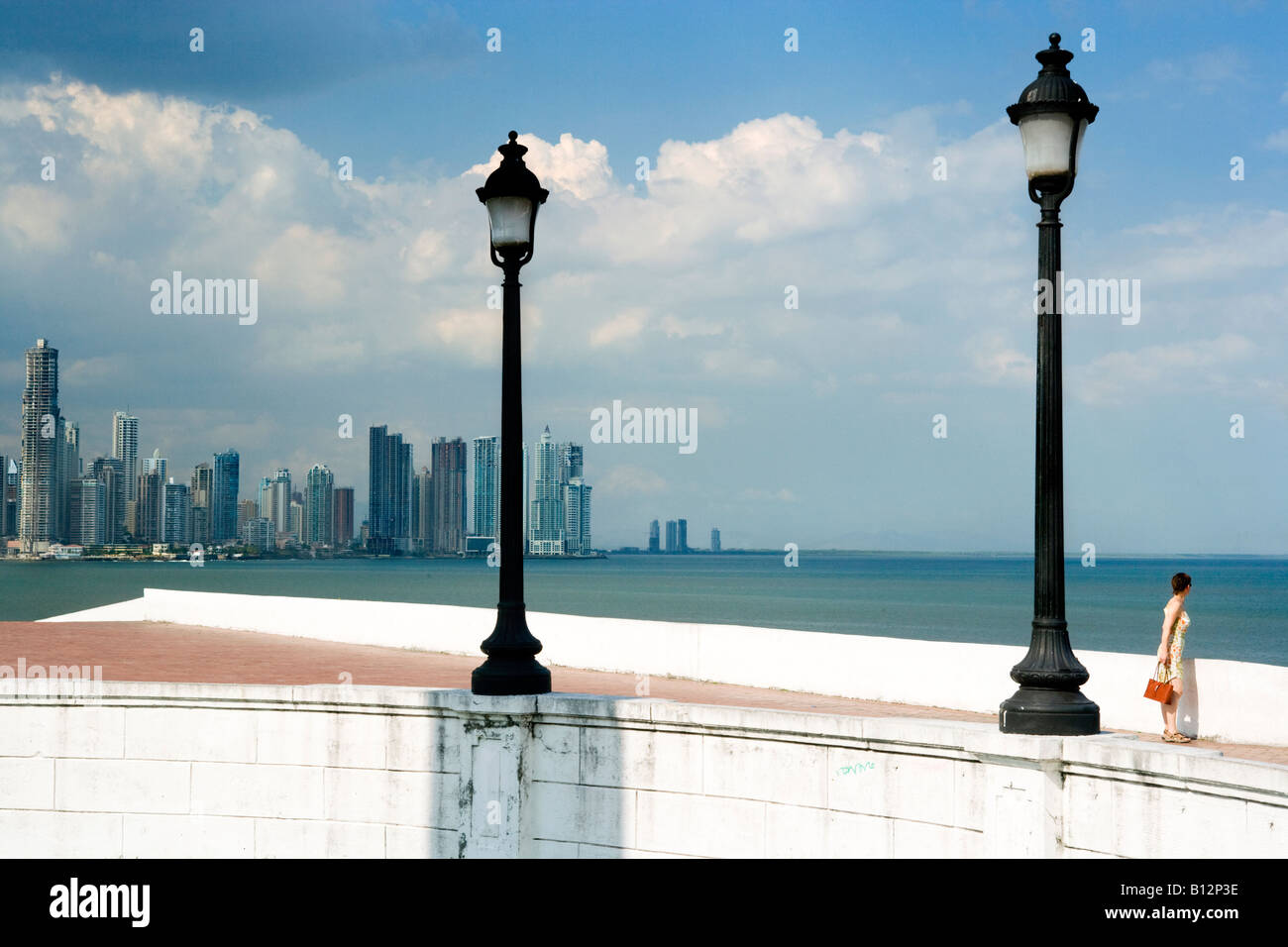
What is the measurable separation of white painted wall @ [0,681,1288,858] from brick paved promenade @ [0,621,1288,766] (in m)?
2.14

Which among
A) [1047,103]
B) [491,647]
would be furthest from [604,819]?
[1047,103]

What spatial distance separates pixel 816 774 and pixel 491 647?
2.63m

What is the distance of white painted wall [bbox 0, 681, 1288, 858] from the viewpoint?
6602mm

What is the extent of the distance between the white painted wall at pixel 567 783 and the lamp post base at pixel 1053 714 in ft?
0.32

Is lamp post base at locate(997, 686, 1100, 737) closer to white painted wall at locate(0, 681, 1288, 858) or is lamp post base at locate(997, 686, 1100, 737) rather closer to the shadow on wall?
white painted wall at locate(0, 681, 1288, 858)

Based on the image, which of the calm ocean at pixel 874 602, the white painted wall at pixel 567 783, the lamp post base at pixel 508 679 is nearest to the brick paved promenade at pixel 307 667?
the white painted wall at pixel 567 783

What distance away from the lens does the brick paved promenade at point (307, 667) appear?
12.6 m

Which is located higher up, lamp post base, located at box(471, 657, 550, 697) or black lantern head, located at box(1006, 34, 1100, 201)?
black lantern head, located at box(1006, 34, 1100, 201)

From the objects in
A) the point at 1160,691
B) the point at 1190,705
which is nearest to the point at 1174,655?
the point at 1160,691

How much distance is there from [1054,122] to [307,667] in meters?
12.0

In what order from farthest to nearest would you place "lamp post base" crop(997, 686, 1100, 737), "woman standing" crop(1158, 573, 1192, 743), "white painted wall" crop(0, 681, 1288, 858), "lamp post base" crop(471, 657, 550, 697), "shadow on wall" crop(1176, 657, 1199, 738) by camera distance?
"shadow on wall" crop(1176, 657, 1199, 738), "woman standing" crop(1158, 573, 1192, 743), "lamp post base" crop(471, 657, 550, 697), "lamp post base" crop(997, 686, 1100, 737), "white painted wall" crop(0, 681, 1288, 858)

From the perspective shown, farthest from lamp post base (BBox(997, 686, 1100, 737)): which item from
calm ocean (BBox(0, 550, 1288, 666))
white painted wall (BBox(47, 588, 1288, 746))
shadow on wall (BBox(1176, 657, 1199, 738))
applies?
calm ocean (BBox(0, 550, 1288, 666))

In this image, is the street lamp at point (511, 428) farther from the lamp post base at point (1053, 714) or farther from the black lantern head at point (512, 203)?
the lamp post base at point (1053, 714)

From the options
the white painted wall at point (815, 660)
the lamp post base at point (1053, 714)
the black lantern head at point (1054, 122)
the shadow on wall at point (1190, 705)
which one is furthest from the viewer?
the shadow on wall at point (1190, 705)
